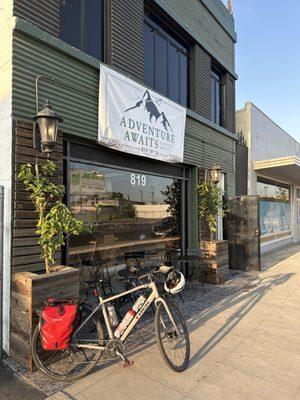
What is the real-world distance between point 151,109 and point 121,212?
7.16 feet

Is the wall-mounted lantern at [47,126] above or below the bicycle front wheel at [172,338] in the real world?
above

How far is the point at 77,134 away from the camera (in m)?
5.06

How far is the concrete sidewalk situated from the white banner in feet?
10.3

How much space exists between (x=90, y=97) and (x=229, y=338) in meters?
4.12

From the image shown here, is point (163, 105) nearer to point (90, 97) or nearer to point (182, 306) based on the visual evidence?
point (90, 97)

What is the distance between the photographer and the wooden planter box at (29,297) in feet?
11.7

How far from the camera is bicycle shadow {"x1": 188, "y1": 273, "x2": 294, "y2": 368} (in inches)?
169

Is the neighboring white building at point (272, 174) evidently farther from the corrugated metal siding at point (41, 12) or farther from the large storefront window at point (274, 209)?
the corrugated metal siding at point (41, 12)

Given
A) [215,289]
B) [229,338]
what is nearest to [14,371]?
[229,338]

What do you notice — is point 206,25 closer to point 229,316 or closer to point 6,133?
point 6,133

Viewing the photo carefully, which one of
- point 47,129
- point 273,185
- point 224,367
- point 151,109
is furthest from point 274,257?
point 47,129

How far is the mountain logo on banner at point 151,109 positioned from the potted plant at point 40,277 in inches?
98.4

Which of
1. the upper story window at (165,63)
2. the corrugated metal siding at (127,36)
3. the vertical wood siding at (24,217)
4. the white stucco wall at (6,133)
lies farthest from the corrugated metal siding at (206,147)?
the white stucco wall at (6,133)

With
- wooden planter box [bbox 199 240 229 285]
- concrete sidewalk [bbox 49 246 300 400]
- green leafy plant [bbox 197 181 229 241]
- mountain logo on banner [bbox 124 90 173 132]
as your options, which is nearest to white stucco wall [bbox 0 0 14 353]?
concrete sidewalk [bbox 49 246 300 400]
